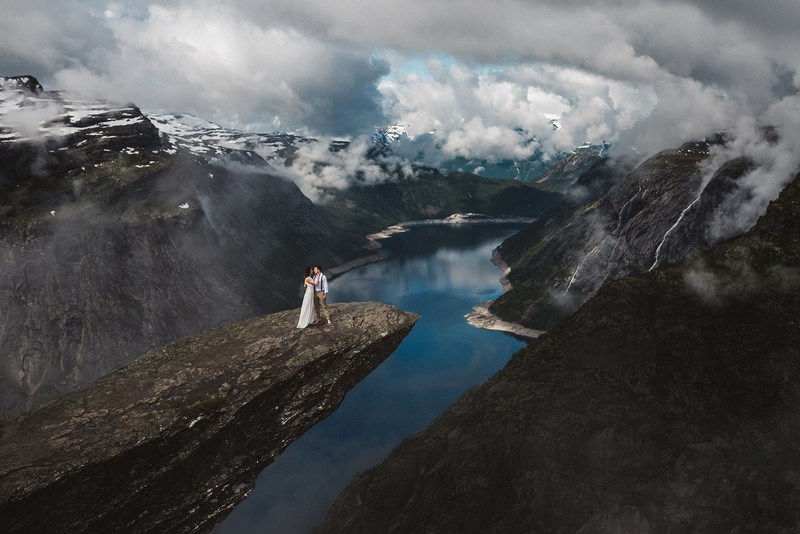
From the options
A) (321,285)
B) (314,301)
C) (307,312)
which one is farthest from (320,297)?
(307,312)

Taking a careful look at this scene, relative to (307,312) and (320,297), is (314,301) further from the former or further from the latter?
(307,312)

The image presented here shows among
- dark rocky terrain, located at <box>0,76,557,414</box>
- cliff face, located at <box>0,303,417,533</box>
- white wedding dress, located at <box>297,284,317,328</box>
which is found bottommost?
dark rocky terrain, located at <box>0,76,557,414</box>

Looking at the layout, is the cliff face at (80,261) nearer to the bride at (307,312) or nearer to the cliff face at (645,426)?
the cliff face at (645,426)

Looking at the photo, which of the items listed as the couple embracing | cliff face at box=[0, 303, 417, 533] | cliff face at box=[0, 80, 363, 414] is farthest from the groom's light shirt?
cliff face at box=[0, 80, 363, 414]

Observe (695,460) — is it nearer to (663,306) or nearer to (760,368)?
(760,368)

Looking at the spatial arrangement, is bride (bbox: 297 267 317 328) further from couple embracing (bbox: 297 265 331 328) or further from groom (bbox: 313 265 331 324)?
groom (bbox: 313 265 331 324)

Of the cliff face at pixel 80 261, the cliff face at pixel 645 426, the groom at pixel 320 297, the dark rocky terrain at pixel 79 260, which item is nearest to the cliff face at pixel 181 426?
the groom at pixel 320 297
